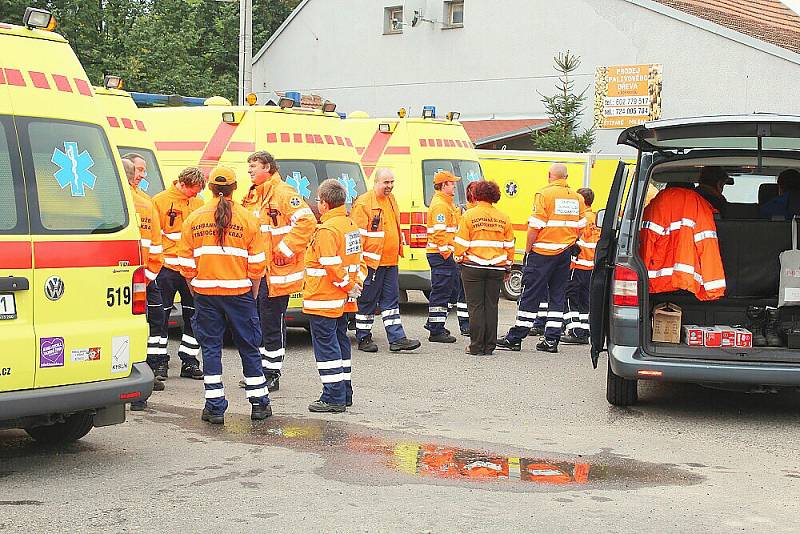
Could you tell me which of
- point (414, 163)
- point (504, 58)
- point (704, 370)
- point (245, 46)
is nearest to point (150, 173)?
point (414, 163)

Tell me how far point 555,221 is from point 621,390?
11.3 feet

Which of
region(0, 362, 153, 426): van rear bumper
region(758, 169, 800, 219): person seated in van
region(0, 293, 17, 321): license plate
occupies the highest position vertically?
region(758, 169, 800, 219): person seated in van

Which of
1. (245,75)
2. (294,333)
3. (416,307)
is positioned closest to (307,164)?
(294,333)

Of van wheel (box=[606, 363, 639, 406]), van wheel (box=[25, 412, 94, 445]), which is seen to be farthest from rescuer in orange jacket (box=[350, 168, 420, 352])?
van wheel (box=[25, 412, 94, 445])

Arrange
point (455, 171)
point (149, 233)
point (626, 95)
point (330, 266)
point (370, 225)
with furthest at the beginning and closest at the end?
point (626, 95) < point (455, 171) < point (370, 225) < point (149, 233) < point (330, 266)

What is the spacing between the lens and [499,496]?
22.4ft

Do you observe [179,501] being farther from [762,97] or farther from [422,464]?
[762,97]

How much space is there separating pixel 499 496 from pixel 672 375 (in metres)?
2.73

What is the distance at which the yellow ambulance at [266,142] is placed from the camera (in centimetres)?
1290

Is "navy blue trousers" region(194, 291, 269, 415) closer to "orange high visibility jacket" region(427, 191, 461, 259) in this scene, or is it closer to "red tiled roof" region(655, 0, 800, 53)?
"orange high visibility jacket" region(427, 191, 461, 259)

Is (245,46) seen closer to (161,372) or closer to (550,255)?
(550,255)

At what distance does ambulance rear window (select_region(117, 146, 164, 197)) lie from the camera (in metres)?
12.0

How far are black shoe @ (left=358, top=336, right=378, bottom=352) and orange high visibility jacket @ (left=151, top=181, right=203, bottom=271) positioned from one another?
10.1ft

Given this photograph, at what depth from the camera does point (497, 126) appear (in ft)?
88.6
